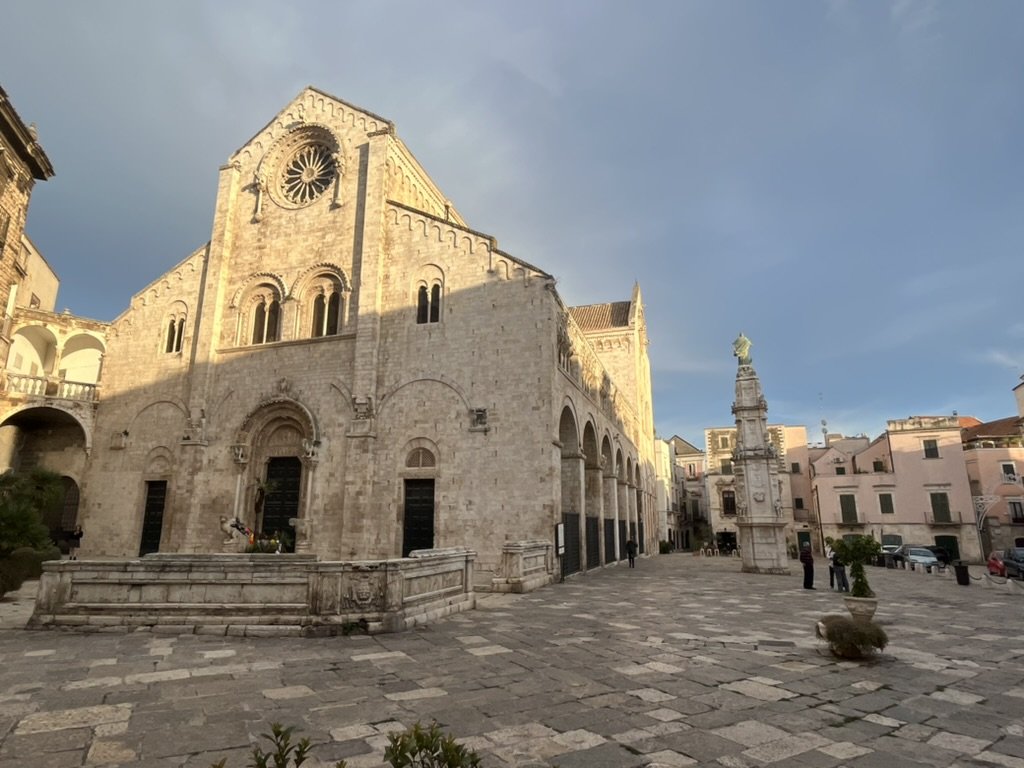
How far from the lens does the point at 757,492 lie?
896 inches

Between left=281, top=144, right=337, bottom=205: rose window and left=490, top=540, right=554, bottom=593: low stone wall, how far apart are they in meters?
16.7

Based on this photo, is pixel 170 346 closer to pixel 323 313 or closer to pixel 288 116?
pixel 323 313

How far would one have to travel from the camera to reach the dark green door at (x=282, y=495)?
67.2ft

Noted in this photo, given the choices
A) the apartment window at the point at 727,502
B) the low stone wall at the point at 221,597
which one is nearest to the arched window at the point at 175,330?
the low stone wall at the point at 221,597

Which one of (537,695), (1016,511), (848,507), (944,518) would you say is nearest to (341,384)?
(537,695)

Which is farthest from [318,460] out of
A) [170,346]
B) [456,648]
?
[456,648]

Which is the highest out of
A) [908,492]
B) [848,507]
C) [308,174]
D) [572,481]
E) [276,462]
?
[308,174]

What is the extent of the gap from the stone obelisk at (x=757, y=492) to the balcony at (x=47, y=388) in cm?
2759

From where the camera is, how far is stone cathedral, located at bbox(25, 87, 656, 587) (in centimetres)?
1830

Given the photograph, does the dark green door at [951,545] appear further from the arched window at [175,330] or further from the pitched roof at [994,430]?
the arched window at [175,330]

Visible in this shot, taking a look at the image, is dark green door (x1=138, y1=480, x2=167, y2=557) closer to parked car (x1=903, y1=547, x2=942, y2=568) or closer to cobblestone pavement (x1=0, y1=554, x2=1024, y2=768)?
Result: cobblestone pavement (x1=0, y1=554, x2=1024, y2=768)

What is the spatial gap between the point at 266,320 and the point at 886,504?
38732mm

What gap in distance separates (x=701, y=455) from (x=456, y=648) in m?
69.9

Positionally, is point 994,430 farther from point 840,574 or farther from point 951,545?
point 840,574
